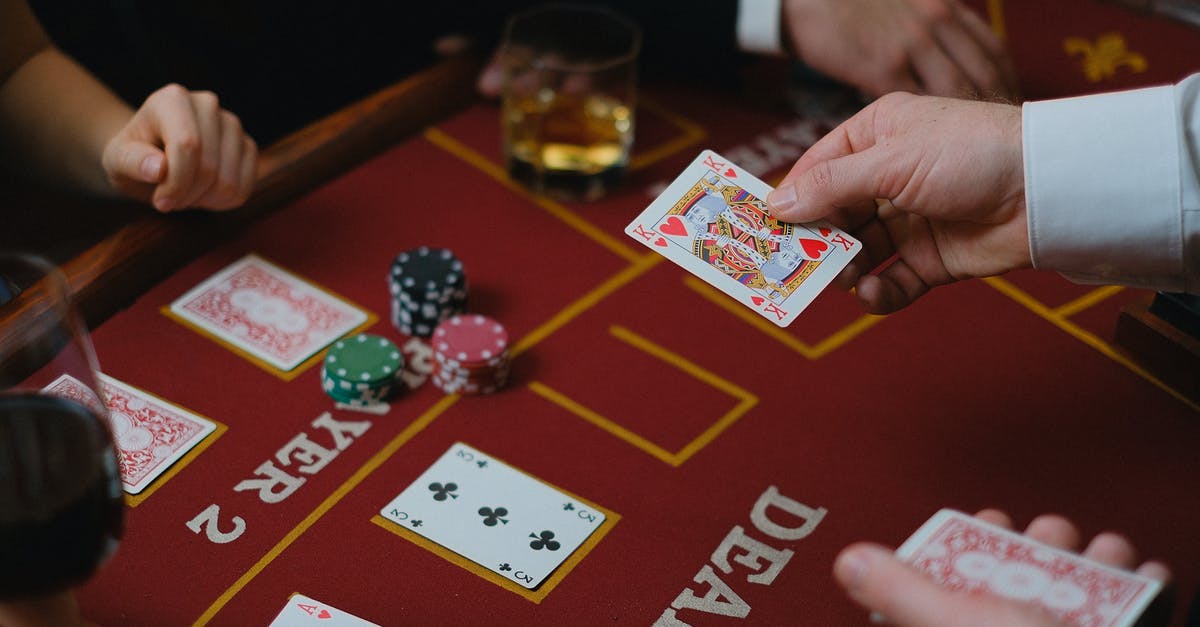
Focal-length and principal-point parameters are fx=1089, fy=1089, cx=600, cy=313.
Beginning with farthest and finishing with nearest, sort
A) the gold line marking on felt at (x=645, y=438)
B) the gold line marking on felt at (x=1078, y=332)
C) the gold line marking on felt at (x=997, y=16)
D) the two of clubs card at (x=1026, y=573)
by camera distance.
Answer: the gold line marking on felt at (x=997, y=16) → the gold line marking on felt at (x=1078, y=332) → the gold line marking on felt at (x=645, y=438) → the two of clubs card at (x=1026, y=573)

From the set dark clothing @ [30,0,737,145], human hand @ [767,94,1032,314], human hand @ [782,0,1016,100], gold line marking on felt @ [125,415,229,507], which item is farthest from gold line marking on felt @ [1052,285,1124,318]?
gold line marking on felt @ [125,415,229,507]

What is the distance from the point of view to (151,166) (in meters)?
1.42

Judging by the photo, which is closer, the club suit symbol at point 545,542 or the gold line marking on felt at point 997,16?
the club suit symbol at point 545,542

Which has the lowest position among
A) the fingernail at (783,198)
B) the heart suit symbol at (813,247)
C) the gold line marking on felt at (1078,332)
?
the gold line marking on felt at (1078,332)

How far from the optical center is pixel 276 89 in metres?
2.35

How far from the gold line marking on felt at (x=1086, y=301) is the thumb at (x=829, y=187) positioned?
16.8 inches

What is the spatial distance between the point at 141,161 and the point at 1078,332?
127 centimetres

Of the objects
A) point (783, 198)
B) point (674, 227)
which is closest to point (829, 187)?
point (783, 198)

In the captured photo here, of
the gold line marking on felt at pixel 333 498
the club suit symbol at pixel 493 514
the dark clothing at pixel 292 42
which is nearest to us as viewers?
the gold line marking on felt at pixel 333 498

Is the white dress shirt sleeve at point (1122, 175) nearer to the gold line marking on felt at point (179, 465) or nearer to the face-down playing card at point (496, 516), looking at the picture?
the face-down playing card at point (496, 516)

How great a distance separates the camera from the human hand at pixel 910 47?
179cm

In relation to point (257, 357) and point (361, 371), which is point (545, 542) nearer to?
point (361, 371)

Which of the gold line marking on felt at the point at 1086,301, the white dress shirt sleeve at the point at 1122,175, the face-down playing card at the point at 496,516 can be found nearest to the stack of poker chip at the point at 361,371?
the face-down playing card at the point at 496,516

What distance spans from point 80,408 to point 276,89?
1690 millimetres
